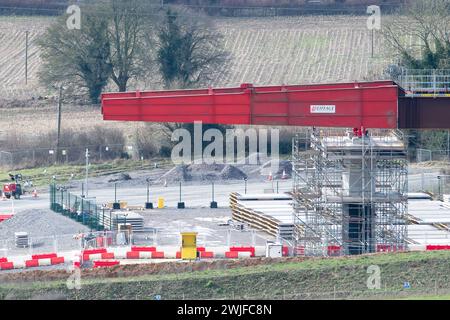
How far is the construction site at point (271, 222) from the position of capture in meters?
36.7

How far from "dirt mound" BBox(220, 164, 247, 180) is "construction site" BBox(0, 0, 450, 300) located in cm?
505

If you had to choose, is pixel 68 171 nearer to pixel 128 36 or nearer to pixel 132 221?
pixel 128 36

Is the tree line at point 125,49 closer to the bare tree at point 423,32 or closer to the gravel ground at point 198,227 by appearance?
the bare tree at point 423,32

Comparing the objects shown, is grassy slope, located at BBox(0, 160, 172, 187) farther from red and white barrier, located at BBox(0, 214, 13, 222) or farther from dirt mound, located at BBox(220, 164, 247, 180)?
red and white barrier, located at BBox(0, 214, 13, 222)

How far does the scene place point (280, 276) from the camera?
37031 mm

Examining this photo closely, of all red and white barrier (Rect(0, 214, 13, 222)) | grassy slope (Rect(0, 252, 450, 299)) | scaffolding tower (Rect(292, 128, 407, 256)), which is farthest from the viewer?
red and white barrier (Rect(0, 214, 13, 222))

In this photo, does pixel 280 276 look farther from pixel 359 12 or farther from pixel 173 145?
pixel 359 12

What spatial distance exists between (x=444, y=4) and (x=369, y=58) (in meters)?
11.3

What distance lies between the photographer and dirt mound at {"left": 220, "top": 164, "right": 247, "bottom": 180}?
68750mm

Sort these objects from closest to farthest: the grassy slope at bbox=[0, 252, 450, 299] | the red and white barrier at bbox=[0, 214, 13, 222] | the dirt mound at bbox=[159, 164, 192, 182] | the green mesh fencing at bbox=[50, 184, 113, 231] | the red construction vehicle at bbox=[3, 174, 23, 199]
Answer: the grassy slope at bbox=[0, 252, 450, 299] → the green mesh fencing at bbox=[50, 184, 113, 231] → the red and white barrier at bbox=[0, 214, 13, 222] → the red construction vehicle at bbox=[3, 174, 23, 199] → the dirt mound at bbox=[159, 164, 192, 182]

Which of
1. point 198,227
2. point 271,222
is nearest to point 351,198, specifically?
point 271,222

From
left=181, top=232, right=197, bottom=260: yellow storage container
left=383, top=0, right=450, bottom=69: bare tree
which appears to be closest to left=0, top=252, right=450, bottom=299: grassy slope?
left=181, top=232, right=197, bottom=260: yellow storage container

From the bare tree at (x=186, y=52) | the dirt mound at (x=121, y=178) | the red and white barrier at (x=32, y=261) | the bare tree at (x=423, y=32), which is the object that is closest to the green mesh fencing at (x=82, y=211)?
the red and white barrier at (x=32, y=261)
